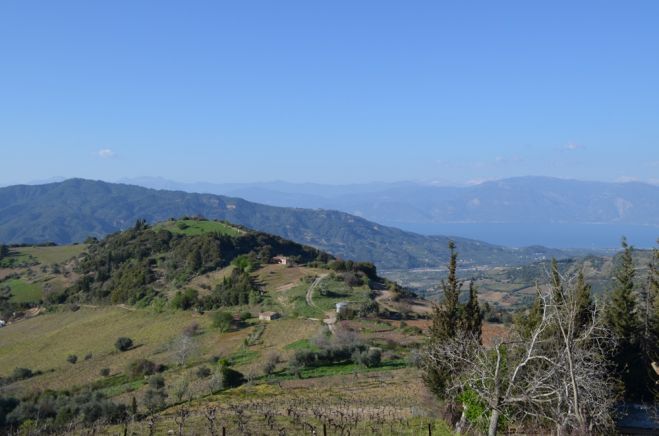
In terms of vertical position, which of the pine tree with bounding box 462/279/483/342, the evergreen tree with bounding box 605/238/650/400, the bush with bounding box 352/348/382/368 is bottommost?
the bush with bounding box 352/348/382/368

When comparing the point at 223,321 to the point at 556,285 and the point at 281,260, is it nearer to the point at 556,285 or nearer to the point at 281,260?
the point at 281,260

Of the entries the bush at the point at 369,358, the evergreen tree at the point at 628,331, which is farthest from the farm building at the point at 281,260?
the evergreen tree at the point at 628,331

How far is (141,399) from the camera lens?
30062mm

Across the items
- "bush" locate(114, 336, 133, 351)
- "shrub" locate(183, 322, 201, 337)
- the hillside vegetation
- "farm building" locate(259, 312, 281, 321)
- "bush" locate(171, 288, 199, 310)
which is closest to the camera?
the hillside vegetation

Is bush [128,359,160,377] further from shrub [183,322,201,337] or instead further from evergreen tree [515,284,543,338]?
evergreen tree [515,284,543,338]

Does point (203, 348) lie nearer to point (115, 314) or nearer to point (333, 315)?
point (333, 315)

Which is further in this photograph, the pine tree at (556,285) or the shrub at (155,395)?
the shrub at (155,395)

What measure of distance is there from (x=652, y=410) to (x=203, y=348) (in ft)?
112

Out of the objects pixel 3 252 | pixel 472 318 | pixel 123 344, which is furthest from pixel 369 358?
pixel 3 252

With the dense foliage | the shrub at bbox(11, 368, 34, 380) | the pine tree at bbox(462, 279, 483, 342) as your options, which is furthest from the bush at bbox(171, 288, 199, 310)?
the pine tree at bbox(462, 279, 483, 342)

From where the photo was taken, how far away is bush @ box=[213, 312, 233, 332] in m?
50.3

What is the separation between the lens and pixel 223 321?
5056 cm

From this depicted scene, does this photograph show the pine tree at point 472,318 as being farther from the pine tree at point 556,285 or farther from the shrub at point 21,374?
the shrub at point 21,374

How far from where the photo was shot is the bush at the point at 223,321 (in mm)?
50344
